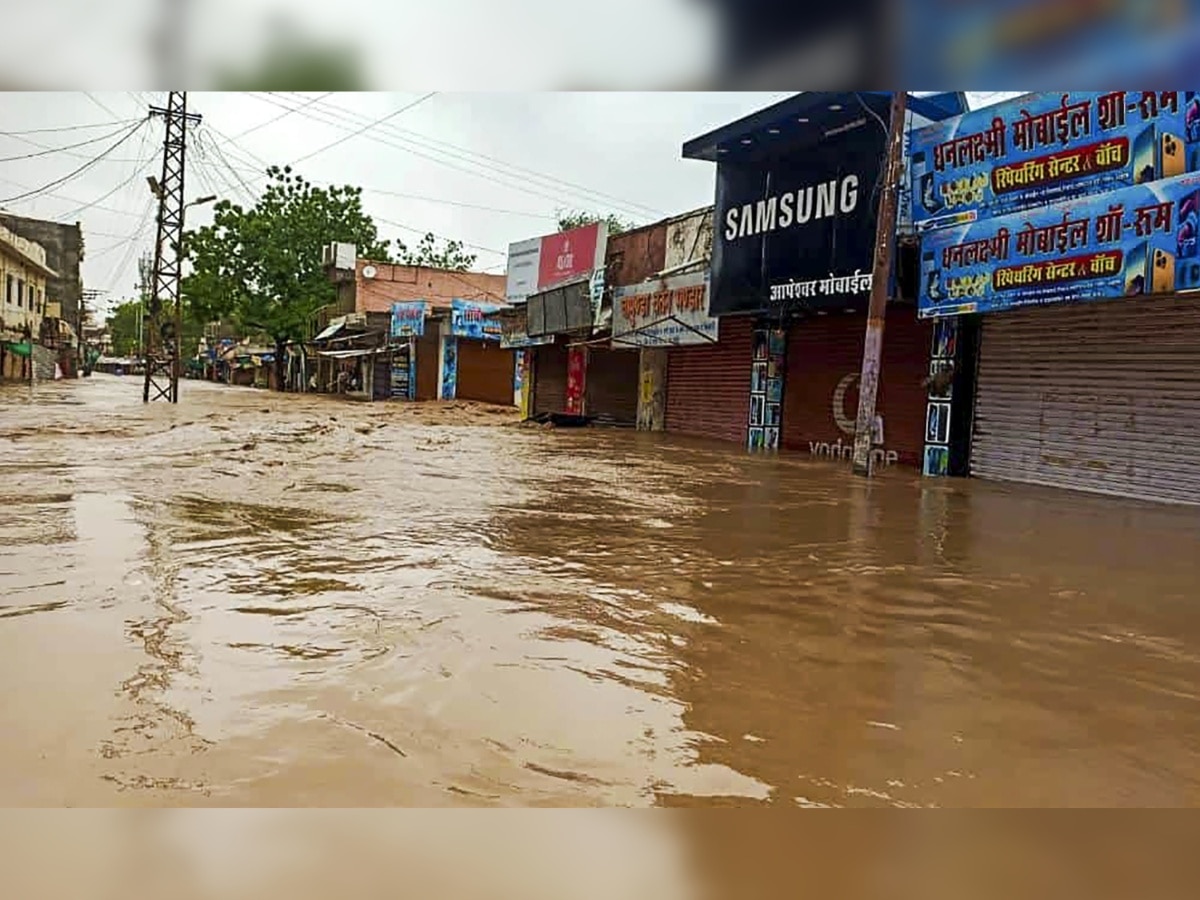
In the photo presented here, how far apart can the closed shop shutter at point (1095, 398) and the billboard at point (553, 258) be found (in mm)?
12336

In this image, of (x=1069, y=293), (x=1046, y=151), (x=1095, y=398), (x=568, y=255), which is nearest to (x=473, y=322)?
(x=568, y=255)

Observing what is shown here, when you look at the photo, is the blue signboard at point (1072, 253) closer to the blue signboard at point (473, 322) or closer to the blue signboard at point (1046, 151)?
the blue signboard at point (1046, 151)

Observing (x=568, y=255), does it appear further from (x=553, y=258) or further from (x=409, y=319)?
(x=409, y=319)

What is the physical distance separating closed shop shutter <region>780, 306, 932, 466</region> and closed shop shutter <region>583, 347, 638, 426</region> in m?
6.23

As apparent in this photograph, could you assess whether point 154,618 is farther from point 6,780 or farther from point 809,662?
point 809,662

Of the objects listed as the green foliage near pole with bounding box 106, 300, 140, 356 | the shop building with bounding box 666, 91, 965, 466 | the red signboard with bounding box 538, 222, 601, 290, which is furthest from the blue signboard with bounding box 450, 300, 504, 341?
the green foliage near pole with bounding box 106, 300, 140, 356

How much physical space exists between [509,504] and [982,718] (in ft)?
18.1

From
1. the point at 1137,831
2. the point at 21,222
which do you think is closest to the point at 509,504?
the point at 1137,831

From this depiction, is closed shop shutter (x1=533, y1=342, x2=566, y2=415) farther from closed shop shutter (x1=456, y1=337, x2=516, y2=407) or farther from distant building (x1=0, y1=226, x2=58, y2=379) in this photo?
distant building (x1=0, y1=226, x2=58, y2=379)

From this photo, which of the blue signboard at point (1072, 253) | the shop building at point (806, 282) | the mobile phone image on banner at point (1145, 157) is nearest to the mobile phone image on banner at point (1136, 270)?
the blue signboard at point (1072, 253)

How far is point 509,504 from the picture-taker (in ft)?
27.0

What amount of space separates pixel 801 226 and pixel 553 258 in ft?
36.7

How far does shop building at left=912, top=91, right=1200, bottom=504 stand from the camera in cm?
990
